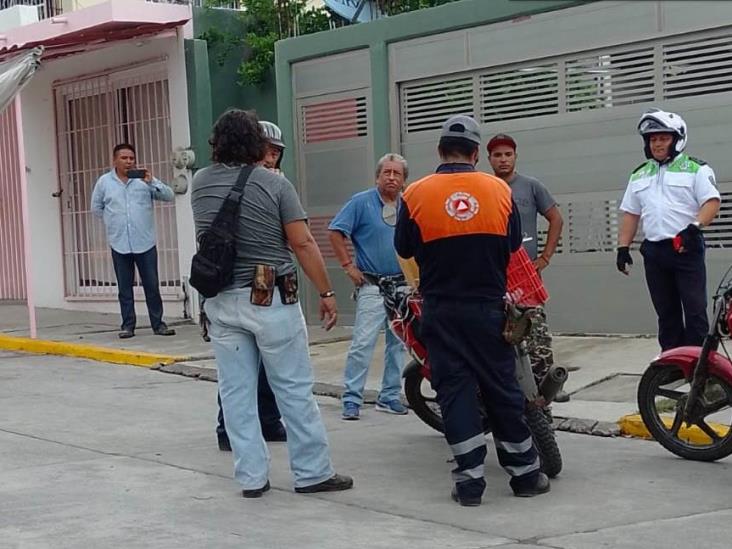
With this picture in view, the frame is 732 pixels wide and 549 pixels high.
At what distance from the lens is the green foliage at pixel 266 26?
1455 cm

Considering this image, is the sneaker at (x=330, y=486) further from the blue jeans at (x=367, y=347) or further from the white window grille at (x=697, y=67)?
the white window grille at (x=697, y=67)

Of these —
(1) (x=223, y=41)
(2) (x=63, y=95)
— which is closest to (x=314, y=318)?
(1) (x=223, y=41)

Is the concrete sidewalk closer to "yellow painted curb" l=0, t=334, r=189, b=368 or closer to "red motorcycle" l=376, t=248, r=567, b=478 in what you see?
"yellow painted curb" l=0, t=334, r=189, b=368

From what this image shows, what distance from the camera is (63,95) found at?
16.0 m

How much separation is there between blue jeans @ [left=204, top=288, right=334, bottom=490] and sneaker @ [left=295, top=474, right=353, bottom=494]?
3cm

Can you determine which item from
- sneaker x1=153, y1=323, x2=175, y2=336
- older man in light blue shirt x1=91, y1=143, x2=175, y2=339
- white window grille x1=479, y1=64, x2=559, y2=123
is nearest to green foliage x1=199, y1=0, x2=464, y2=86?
older man in light blue shirt x1=91, y1=143, x2=175, y2=339

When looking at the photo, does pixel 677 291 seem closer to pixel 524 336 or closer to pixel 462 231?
pixel 524 336

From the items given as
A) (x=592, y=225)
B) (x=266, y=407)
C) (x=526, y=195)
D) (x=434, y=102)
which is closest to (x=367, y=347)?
(x=266, y=407)

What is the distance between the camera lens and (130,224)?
13.0 metres

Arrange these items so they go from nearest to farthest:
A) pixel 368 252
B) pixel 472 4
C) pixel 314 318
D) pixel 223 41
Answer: pixel 368 252 < pixel 472 4 < pixel 314 318 < pixel 223 41

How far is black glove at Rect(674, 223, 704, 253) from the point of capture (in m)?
7.95

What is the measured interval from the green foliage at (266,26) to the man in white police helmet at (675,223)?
7.00m

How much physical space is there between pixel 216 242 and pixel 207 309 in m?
0.41

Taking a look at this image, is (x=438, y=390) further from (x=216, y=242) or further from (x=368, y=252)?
(x=368, y=252)
